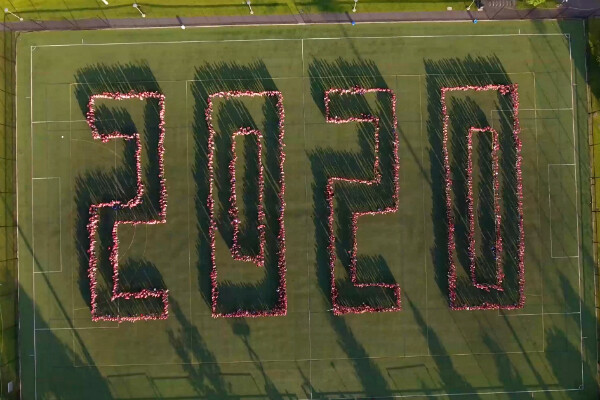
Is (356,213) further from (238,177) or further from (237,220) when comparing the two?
(238,177)

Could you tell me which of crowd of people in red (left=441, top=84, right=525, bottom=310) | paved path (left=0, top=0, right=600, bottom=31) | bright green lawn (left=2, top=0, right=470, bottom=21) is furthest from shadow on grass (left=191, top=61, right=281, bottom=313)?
crowd of people in red (left=441, top=84, right=525, bottom=310)

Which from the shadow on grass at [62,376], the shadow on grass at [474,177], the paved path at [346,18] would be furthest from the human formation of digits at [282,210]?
the paved path at [346,18]

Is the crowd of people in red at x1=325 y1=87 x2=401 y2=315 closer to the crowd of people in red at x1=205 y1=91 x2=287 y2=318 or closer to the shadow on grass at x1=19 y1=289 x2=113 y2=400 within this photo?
the crowd of people in red at x1=205 y1=91 x2=287 y2=318

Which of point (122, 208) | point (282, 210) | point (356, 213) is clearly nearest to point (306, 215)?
point (282, 210)

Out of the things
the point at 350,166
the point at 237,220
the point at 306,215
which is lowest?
the point at 237,220

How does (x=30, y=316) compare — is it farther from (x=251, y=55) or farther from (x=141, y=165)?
(x=251, y=55)

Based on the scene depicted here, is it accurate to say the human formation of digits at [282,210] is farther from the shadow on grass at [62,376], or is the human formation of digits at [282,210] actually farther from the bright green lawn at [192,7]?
the bright green lawn at [192,7]
